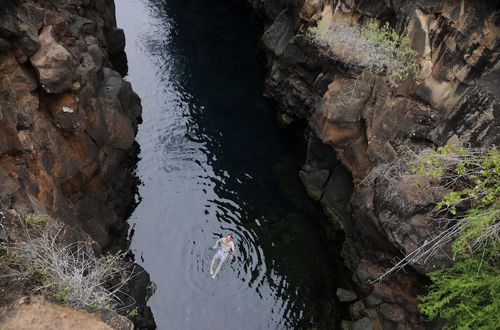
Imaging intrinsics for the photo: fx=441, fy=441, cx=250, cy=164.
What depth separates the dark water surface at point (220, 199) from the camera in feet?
53.2

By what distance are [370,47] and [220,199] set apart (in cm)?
895

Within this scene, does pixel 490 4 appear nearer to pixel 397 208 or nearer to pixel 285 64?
pixel 397 208

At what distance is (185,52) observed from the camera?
29859mm

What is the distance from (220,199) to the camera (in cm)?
1980

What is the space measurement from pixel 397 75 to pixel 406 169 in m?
3.52

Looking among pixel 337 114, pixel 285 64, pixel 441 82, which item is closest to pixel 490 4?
pixel 441 82

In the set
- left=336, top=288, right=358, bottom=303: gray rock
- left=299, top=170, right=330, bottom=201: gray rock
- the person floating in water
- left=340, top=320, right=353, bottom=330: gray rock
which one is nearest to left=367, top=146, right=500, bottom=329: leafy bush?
left=340, top=320, right=353, bottom=330: gray rock

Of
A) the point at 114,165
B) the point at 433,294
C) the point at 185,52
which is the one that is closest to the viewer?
the point at 433,294

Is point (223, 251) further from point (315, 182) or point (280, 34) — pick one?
point (280, 34)

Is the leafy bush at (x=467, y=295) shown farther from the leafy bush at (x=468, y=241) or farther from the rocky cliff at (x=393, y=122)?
the rocky cliff at (x=393, y=122)

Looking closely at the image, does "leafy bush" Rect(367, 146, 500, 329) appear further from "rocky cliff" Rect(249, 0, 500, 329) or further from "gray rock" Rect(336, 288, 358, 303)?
"gray rock" Rect(336, 288, 358, 303)

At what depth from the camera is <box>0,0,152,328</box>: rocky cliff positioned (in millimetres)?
12406

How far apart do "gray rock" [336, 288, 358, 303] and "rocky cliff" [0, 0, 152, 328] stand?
28.3ft

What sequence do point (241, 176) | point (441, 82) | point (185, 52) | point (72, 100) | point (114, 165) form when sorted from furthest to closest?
point (185, 52) < point (241, 176) < point (114, 165) < point (72, 100) < point (441, 82)
